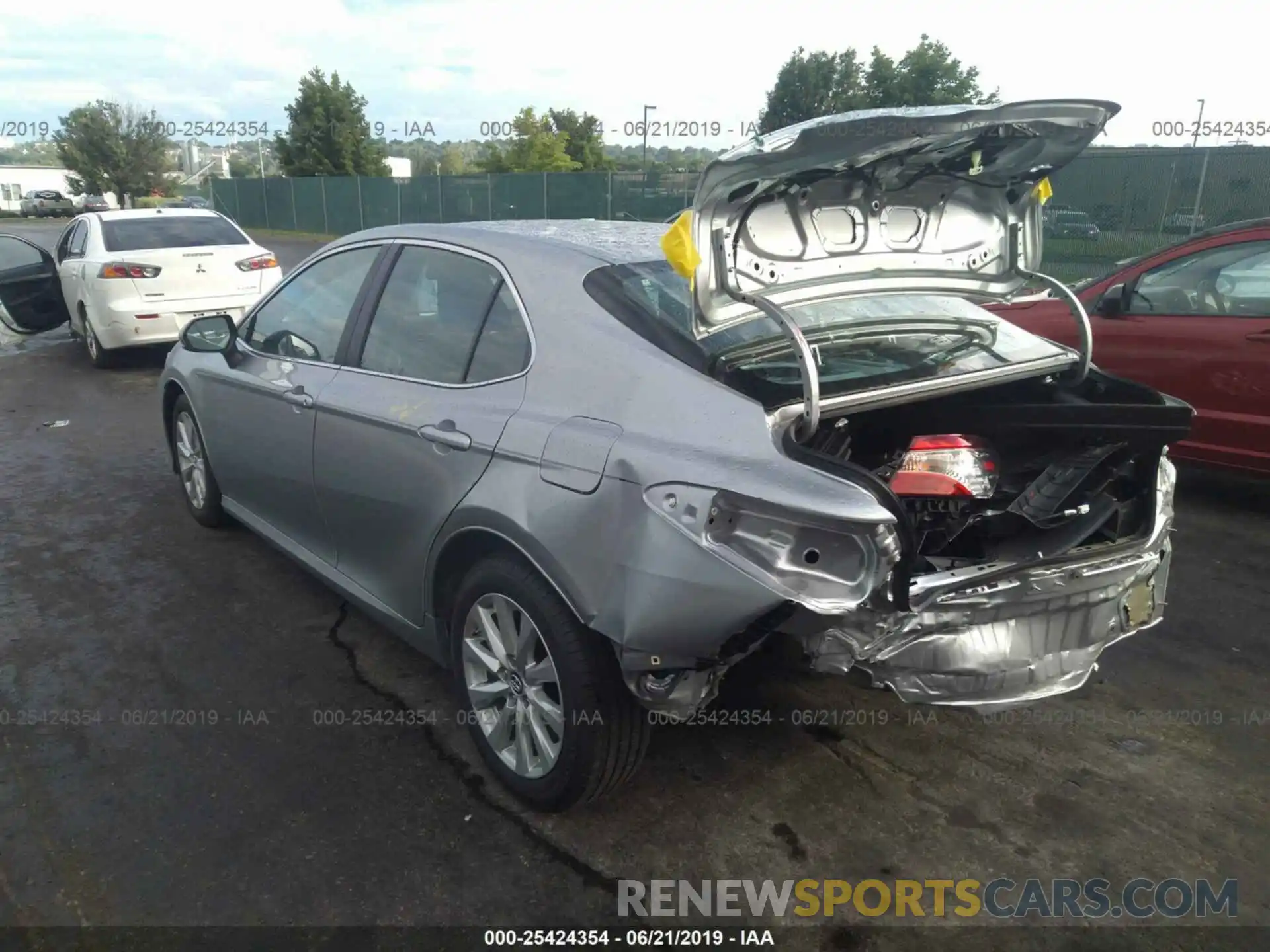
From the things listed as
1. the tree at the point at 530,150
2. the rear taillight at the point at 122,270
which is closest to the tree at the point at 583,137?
the tree at the point at 530,150

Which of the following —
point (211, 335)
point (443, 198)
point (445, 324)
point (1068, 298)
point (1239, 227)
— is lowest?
point (211, 335)

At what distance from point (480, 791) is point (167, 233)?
908 centimetres

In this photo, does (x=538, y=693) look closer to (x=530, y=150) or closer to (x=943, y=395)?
(x=943, y=395)

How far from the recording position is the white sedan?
936cm

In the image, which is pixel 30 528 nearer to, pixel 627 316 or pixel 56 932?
pixel 56 932

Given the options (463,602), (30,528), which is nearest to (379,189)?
(30,528)

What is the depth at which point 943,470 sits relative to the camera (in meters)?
2.60

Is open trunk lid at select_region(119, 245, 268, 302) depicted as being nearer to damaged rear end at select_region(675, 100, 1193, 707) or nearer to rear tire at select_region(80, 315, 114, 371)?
rear tire at select_region(80, 315, 114, 371)

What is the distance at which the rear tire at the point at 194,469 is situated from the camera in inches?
195

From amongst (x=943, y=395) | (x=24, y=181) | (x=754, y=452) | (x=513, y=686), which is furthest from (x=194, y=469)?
(x=24, y=181)

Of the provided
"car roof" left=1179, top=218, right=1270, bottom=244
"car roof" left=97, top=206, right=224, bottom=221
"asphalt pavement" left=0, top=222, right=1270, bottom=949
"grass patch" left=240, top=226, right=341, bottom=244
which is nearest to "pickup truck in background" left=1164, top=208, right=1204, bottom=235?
"car roof" left=1179, top=218, right=1270, bottom=244

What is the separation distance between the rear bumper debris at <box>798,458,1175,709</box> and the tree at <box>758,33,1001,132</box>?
44.6 meters

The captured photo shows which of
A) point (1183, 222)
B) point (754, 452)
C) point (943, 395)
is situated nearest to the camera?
point (754, 452)

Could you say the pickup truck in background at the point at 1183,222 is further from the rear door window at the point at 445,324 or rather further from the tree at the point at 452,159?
the tree at the point at 452,159
